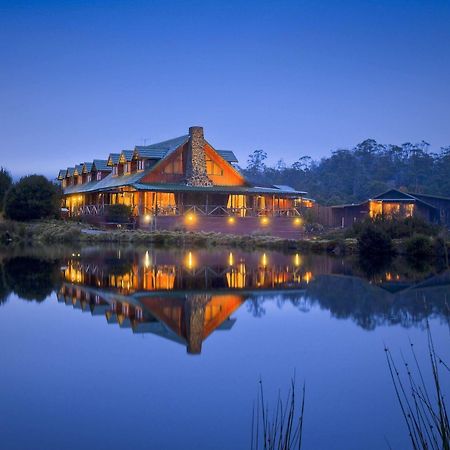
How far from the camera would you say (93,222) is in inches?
1852

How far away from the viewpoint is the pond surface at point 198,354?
6.10 meters

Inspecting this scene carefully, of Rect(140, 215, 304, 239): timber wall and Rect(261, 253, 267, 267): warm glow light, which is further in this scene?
Rect(140, 215, 304, 239): timber wall

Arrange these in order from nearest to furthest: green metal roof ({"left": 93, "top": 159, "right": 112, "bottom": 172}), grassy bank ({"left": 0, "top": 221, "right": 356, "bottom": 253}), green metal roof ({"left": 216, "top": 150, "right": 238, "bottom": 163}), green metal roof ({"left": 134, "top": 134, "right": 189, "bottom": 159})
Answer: grassy bank ({"left": 0, "top": 221, "right": 356, "bottom": 253}) → green metal roof ({"left": 134, "top": 134, "right": 189, "bottom": 159}) → green metal roof ({"left": 216, "top": 150, "right": 238, "bottom": 163}) → green metal roof ({"left": 93, "top": 159, "right": 112, "bottom": 172})

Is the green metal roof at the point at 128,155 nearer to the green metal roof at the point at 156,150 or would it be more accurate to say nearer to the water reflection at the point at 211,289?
the green metal roof at the point at 156,150

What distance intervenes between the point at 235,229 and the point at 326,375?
35861mm

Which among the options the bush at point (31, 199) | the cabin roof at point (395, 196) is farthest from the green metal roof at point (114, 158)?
the cabin roof at point (395, 196)

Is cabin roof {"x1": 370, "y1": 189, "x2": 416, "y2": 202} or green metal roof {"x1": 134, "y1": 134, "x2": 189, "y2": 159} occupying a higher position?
green metal roof {"x1": 134, "y1": 134, "x2": 189, "y2": 159}

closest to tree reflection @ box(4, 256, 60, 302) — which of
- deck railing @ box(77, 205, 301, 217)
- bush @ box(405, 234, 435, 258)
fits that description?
bush @ box(405, 234, 435, 258)

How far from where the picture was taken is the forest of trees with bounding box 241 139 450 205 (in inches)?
3034

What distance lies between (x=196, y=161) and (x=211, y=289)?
30.9 m

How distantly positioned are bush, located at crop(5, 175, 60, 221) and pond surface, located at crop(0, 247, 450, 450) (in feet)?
93.8

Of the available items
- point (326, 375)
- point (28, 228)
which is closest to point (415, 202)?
point (28, 228)

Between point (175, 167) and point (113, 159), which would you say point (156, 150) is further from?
point (113, 159)

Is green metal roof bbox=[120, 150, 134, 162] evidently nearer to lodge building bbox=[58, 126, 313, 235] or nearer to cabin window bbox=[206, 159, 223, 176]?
lodge building bbox=[58, 126, 313, 235]
